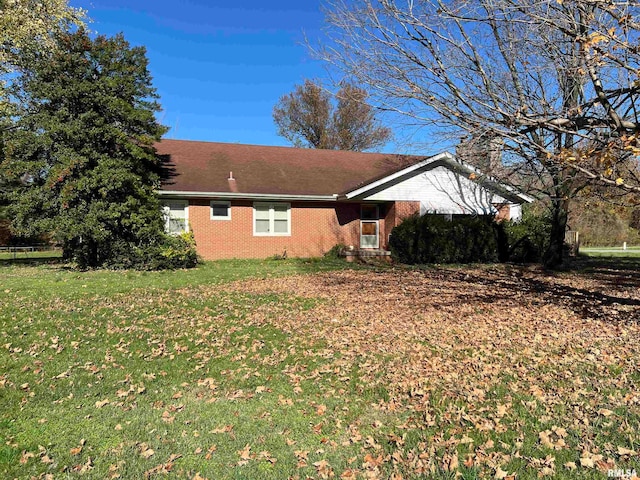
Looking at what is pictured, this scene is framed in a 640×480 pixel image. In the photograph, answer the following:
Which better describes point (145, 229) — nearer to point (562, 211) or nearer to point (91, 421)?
point (91, 421)

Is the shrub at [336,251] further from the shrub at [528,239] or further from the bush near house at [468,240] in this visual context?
the shrub at [528,239]

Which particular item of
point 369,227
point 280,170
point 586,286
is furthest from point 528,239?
point 280,170

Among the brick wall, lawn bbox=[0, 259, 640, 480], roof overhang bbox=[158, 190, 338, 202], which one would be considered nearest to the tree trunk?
lawn bbox=[0, 259, 640, 480]

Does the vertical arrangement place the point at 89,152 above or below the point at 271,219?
above

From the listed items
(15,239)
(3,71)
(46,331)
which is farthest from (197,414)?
(15,239)

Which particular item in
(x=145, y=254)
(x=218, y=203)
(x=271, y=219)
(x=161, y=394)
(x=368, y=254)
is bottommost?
(x=161, y=394)

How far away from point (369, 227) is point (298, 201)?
3.37m

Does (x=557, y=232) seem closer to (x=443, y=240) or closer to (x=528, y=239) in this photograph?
(x=528, y=239)

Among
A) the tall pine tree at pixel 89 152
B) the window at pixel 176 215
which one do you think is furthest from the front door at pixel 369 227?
the tall pine tree at pixel 89 152

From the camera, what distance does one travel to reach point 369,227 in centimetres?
1886

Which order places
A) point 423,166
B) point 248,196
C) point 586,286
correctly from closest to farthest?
point 586,286 < point 248,196 < point 423,166

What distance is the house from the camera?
1669cm

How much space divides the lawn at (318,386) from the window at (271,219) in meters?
8.62

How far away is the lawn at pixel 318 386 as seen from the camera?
3264 mm
